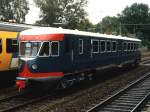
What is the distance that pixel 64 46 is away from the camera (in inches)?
699

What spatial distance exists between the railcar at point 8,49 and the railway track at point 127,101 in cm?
593

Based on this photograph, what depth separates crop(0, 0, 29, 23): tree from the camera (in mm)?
65375

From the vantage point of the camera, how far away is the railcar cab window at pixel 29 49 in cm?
1711

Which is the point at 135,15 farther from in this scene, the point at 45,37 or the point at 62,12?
the point at 45,37

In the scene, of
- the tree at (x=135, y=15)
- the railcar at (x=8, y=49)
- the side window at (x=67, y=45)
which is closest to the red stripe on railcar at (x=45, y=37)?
the side window at (x=67, y=45)

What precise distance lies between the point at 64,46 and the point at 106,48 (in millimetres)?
6626

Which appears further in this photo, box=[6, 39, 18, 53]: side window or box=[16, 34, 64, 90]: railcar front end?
box=[6, 39, 18, 53]: side window

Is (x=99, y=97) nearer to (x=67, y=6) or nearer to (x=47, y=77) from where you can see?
(x=47, y=77)

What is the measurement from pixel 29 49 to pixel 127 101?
4952 mm

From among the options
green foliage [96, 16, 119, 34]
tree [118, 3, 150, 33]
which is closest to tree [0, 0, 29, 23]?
green foliage [96, 16, 119, 34]

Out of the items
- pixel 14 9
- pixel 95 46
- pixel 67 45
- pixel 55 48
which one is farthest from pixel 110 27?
pixel 55 48

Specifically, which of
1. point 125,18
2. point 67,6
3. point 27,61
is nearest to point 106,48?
point 27,61

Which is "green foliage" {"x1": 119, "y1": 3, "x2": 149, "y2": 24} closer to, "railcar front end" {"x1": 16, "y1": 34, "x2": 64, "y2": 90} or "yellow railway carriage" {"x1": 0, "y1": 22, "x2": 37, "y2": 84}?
"yellow railway carriage" {"x1": 0, "y1": 22, "x2": 37, "y2": 84}

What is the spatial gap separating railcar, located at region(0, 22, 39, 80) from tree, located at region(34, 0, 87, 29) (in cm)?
5222
